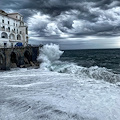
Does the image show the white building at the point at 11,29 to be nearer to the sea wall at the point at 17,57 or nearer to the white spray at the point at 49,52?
the sea wall at the point at 17,57

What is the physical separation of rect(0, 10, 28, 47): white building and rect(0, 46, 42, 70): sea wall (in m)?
6.79

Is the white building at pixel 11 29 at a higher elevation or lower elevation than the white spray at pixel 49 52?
higher

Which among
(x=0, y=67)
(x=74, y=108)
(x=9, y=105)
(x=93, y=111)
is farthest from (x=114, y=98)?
(x=0, y=67)

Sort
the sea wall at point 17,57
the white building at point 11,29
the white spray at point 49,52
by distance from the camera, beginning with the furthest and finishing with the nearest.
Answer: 1. the white spray at point 49,52
2. the white building at point 11,29
3. the sea wall at point 17,57

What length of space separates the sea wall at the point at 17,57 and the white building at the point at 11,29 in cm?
679

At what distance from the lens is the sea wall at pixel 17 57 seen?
24.7m

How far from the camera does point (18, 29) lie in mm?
42125

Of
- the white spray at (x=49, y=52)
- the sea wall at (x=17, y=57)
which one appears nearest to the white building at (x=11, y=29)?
the sea wall at (x=17, y=57)

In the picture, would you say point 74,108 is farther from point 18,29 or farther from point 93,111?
point 18,29

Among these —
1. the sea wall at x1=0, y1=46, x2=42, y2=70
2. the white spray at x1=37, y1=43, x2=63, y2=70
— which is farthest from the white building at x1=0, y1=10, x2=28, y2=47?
the white spray at x1=37, y1=43, x2=63, y2=70

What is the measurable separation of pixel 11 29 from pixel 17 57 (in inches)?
588

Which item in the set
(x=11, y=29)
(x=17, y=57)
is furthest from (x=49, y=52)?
(x=11, y=29)

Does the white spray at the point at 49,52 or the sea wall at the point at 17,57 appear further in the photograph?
the white spray at the point at 49,52

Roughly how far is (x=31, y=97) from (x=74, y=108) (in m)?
4.05
